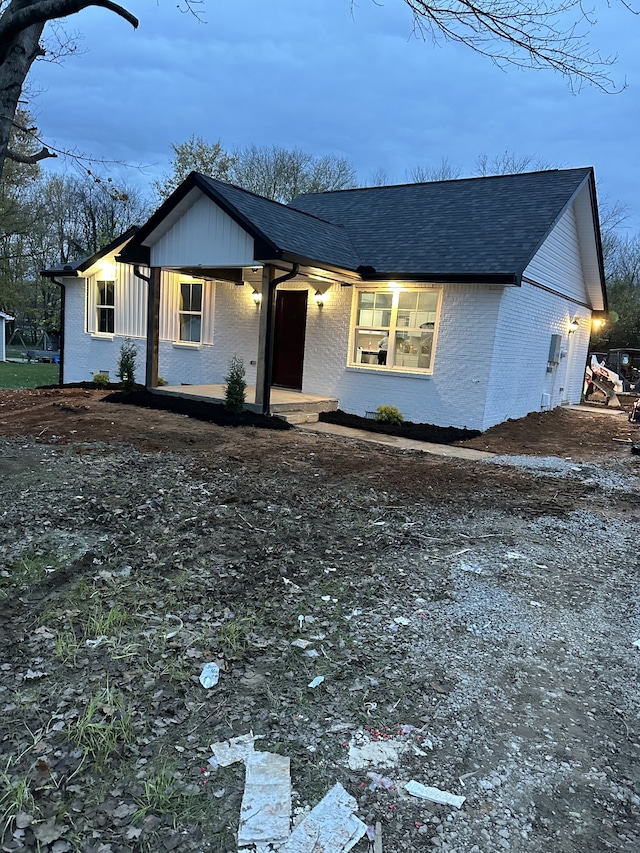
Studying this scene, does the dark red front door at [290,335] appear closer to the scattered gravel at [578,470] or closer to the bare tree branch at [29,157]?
the scattered gravel at [578,470]

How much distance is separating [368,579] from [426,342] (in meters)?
7.22

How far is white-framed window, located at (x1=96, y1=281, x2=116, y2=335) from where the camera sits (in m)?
14.3

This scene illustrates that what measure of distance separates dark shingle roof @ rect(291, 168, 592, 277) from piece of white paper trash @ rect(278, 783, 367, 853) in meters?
8.39

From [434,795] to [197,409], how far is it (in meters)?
8.23

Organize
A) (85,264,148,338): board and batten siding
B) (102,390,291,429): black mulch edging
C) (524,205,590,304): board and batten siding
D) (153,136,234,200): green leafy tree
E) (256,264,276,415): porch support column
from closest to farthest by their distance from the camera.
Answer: (102,390,291,429): black mulch edging, (256,264,276,415): porch support column, (524,205,590,304): board and batten siding, (85,264,148,338): board and batten siding, (153,136,234,200): green leafy tree

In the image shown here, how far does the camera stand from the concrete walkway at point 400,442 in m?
8.06

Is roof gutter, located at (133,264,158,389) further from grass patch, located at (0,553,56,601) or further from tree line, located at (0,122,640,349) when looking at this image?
tree line, located at (0,122,640,349)

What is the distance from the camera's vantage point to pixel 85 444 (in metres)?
6.64

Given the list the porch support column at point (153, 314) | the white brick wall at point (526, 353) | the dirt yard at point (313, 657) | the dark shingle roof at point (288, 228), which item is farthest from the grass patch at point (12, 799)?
the porch support column at point (153, 314)

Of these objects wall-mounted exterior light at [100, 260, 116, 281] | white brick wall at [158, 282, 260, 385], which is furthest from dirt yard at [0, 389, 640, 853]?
wall-mounted exterior light at [100, 260, 116, 281]

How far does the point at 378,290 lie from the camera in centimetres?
1038

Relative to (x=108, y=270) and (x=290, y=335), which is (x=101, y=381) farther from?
(x=290, y=335)

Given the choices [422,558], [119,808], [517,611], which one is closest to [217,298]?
[422,558]

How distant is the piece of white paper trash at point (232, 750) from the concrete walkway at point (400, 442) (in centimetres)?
612
